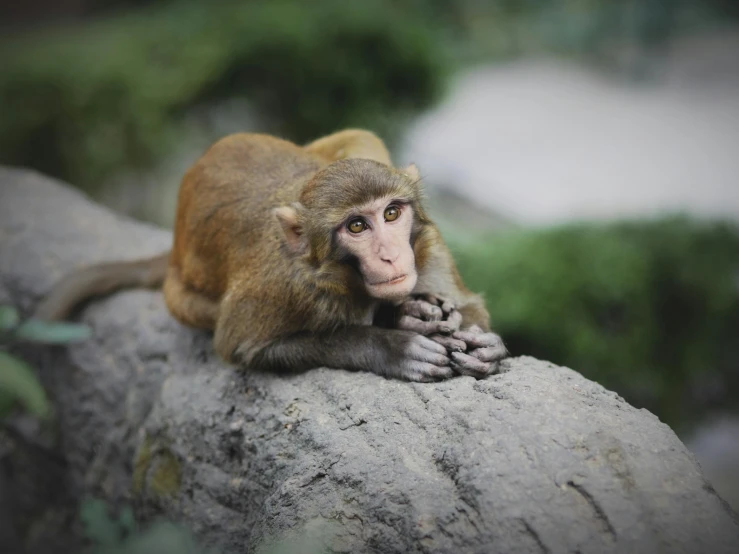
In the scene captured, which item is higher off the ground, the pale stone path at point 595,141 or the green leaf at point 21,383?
the pale stone path at point 595,141

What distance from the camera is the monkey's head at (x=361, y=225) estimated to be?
136 inches

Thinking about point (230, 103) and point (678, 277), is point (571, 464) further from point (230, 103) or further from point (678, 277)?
point (230, 103)

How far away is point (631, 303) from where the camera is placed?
8.72m

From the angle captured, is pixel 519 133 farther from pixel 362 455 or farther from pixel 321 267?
pixel 362 455

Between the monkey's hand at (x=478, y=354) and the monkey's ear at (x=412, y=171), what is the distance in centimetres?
89

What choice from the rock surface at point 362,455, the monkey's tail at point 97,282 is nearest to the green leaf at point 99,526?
the rock surface at point 362,455

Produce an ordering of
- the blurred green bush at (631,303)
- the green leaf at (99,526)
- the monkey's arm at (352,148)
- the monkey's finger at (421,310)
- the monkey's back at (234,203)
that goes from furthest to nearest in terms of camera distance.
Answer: the blurred green bush at (631,303)
the monkey's arm at (352,148)
the monkey's back at (234,203)
the monkey's finger at (421,310)
the green leaf at (99,526)

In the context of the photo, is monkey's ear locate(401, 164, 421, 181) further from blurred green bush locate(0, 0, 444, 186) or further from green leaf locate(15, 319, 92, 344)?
blurred green bush locate(0, 0, 444, 186)

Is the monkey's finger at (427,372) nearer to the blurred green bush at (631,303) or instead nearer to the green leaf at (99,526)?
the green leaf at (99,526)

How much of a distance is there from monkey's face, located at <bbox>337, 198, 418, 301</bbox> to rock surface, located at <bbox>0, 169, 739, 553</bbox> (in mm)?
562

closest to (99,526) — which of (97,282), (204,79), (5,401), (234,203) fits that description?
(5,401)

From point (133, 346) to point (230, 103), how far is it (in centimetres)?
560

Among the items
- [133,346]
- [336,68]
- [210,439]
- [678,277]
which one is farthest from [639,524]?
[336,68]

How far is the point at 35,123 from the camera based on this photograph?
29.5 feet
